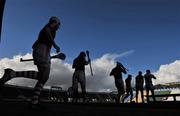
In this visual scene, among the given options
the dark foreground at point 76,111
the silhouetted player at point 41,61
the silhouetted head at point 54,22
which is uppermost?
the silhouetted head at point 54,22

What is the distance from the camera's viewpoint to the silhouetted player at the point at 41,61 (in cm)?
536

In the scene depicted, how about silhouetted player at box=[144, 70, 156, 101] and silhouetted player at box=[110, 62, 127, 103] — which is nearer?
silhouetted player at box=[110, 62, 127, 103]

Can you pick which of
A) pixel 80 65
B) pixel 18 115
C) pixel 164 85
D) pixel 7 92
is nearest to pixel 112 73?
pixel 80 65

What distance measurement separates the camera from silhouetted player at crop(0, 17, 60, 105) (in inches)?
211

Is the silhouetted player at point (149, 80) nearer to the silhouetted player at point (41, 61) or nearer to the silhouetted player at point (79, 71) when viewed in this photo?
the silhouetted player at point (79, 71)

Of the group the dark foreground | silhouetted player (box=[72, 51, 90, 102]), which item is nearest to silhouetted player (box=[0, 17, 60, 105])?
the dark foreground

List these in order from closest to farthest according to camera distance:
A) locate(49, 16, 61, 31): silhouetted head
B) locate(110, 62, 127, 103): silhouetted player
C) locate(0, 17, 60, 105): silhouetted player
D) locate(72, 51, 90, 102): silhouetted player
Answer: locate(0, 17, 60, 105): silhouetted player, locate(49, 16, 61, 31): silhouetted head, locate(72, 51, 90, 102): silhouetted player, locate(110, 62, 127, 103): silhouetted player

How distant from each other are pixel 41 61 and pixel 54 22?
0.91 meters

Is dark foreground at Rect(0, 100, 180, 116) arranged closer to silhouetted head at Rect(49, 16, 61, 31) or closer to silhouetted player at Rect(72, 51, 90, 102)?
silhouetted head at Rect(49, 16, 61, 31)

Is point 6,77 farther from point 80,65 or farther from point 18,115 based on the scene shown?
point 80,65

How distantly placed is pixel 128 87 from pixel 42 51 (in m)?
12.6

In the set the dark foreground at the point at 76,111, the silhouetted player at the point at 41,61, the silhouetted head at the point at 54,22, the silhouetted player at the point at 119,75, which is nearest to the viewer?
the dark foreground at the point at 76,111

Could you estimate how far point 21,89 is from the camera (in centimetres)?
6669

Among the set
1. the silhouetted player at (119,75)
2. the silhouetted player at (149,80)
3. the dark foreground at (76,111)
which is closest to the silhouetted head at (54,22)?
the dark foreground at (76,111)
